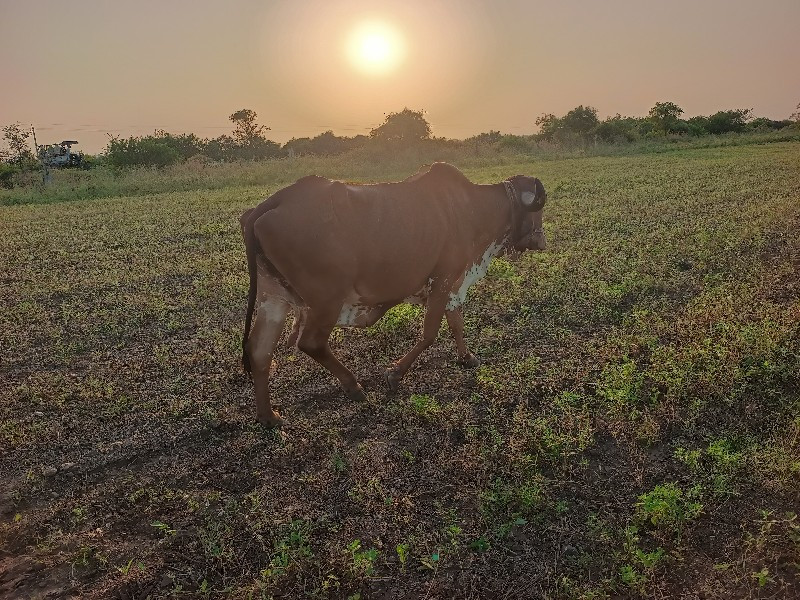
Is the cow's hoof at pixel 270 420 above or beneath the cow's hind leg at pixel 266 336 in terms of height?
beneath

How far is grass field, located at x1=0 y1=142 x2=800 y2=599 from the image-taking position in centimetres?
335

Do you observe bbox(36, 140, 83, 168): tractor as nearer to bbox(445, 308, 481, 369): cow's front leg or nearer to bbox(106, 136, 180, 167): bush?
bbox(106, 136, 180, 167): bush

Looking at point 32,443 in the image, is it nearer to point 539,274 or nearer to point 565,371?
point 565,371

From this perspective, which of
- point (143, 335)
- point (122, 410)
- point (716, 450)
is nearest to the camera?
point (716, 450)

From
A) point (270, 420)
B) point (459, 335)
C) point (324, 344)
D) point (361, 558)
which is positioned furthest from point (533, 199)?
point (361, 558)

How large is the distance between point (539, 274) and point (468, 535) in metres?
5.76

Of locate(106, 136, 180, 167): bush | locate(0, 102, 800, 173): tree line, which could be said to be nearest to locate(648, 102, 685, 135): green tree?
locate(0, 102, 800, 173): tree line

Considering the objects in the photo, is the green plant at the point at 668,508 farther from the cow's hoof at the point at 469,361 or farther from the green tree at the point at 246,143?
the green tree at the point at 246,143

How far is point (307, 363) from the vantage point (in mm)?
6215

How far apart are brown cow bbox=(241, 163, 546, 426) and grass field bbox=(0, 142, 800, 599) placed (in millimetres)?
583

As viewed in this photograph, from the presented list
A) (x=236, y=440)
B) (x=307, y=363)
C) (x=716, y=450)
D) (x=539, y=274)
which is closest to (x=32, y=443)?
(x=236, y=440)

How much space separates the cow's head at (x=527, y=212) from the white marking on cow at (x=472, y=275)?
7.4 inches

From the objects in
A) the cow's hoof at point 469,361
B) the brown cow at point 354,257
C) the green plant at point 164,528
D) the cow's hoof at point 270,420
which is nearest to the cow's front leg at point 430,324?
the brown cow at point 354,257

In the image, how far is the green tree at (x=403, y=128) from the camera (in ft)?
→ 146
